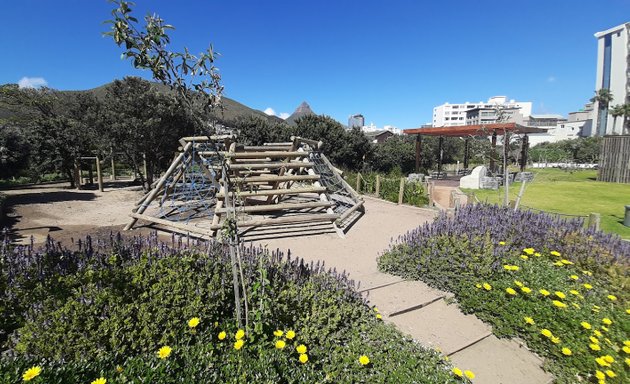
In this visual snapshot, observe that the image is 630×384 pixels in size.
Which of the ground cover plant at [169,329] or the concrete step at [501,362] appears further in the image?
the concrete step at [501,362]

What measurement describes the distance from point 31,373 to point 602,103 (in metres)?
120

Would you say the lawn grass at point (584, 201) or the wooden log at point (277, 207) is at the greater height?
the wooden log at point (277, 207)

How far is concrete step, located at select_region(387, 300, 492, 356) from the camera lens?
3.09 m

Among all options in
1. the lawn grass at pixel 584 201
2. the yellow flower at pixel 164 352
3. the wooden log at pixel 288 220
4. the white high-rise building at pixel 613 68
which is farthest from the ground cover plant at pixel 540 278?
the white high-rise building at pixel 613 68

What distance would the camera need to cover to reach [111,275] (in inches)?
98.5

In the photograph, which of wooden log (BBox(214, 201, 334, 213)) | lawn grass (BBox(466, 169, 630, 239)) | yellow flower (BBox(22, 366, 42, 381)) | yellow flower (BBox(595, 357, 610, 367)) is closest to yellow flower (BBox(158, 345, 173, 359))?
yellow flower (BBox(22, 366, 42, 381))

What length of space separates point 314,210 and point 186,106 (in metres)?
8.06

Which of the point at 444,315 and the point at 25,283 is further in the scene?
the point at 444,315

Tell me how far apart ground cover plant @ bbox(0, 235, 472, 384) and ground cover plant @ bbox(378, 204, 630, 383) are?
1.27m

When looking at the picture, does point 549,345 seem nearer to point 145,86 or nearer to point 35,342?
point 35,342

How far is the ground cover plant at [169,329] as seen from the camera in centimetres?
202

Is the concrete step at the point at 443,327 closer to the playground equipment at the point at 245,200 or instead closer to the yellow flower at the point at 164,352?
the yellow flower at the point at 164,352

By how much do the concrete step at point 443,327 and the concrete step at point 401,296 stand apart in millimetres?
68

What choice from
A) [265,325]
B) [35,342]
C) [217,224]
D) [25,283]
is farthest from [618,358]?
[217,224]
